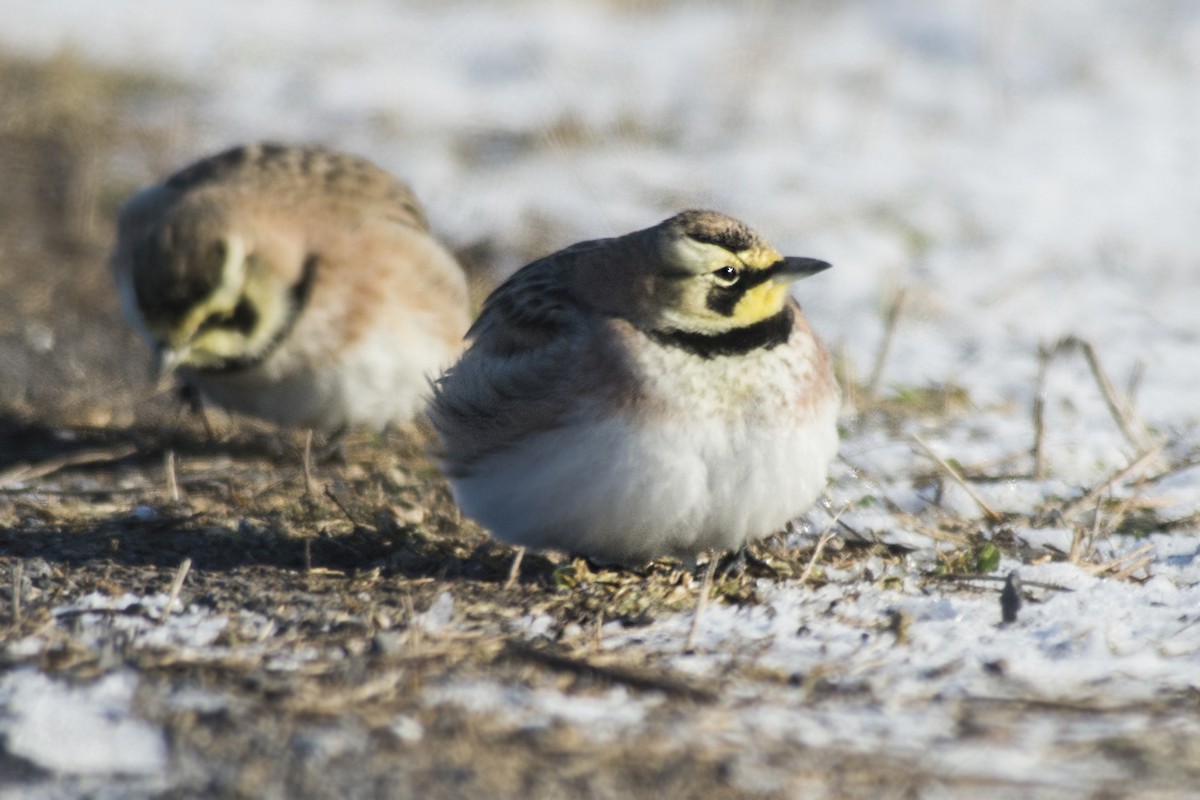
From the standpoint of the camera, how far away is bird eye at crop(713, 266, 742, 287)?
4414mm

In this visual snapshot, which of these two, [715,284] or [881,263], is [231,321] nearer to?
[715,284]

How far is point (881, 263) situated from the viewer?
27.4 ft

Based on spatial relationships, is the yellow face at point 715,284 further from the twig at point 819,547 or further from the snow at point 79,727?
the snow at point 79,727

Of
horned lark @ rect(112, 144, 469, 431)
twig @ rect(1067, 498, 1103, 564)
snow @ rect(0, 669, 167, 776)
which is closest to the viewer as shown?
snow @ rect(0, 669, 167, 776)

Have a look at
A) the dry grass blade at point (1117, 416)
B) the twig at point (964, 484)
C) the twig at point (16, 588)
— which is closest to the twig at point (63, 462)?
the twig at point (16, 588)

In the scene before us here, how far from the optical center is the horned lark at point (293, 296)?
6.04 m

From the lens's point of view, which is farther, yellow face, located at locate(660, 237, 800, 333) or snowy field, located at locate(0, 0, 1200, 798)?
yellow face, located at locate(660, 237, 800, 333)

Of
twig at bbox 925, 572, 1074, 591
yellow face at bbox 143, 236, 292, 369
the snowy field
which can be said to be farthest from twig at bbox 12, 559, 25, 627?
twig at bbox 925, 572, 1074, 591

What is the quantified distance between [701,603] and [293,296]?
2.66 meters

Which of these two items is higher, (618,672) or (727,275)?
(727,275)

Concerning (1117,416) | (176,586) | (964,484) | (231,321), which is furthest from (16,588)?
(1117,416)

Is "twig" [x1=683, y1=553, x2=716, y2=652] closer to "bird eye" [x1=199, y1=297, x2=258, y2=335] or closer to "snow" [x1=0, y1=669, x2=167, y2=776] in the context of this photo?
"snow" [x1=0, y1=669, x2=167, y2=776]

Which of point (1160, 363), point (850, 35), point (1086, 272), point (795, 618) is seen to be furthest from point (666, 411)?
point (850, 35)

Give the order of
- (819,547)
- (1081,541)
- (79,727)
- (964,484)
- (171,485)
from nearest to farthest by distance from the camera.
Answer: (79,727) < (819,547) < (1081,541) < (964,484) < (171,485)
